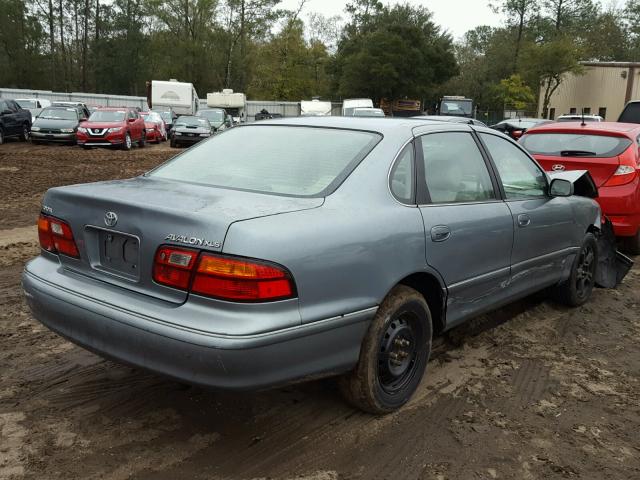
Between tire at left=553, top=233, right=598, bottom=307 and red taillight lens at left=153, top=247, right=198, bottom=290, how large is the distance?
3.63 meters

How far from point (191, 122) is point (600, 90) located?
33404 millimetres

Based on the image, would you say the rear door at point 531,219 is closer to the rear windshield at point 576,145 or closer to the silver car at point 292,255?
the silver car at point 292,255

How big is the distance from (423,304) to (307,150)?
1.08 m

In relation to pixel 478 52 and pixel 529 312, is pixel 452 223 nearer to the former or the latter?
pixel 529 312

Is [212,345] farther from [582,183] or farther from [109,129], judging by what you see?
[109,129]

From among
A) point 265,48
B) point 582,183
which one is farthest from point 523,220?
point 265,48

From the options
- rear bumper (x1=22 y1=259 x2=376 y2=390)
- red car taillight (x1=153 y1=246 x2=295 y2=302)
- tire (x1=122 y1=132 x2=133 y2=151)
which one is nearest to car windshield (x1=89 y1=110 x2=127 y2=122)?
tire (x1=122 y1=132 x2=133 y2=151)

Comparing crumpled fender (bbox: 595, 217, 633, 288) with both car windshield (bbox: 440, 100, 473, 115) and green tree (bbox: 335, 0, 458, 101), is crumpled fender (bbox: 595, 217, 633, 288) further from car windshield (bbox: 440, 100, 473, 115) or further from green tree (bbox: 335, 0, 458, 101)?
green tree (bbox: 335, 0, 458, 101)

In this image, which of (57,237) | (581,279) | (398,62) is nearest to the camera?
(57,237)

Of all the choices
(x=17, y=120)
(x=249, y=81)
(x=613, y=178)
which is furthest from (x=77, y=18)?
(x=613, y=178)

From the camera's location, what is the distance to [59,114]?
21.7 meters

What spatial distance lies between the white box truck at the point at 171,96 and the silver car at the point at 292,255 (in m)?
31.7

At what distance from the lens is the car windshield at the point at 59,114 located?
21.4m

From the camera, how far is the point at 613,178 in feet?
22.2
